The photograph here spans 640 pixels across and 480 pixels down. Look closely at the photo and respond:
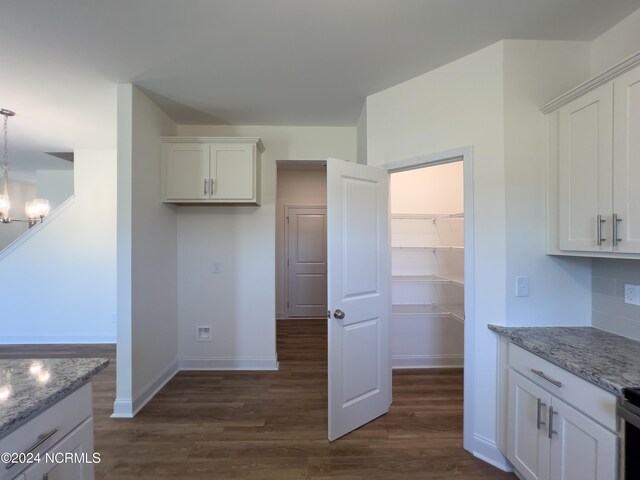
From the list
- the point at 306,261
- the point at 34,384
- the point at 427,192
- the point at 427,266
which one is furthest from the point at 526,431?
the point at 306,261

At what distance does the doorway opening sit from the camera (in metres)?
3.30

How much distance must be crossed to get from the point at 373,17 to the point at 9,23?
215cm

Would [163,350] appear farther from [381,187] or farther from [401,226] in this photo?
[401,226]

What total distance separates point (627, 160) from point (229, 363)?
11.7ft

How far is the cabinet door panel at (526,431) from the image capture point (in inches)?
59.6

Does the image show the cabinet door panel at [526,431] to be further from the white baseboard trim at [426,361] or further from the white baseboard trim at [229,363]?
the white baseboard trim at [229,363]

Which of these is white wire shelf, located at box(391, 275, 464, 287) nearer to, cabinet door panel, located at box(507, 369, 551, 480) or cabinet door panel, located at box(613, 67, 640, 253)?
cabinet door panel, located at box(507, 369, 551, 480)

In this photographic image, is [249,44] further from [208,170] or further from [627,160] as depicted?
[627,160]

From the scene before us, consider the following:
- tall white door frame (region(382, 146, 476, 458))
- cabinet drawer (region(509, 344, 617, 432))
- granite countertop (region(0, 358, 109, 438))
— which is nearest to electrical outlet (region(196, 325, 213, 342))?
granite countertop (region(0, 358, 109, 438))

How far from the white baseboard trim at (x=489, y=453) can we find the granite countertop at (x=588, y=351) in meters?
0.74

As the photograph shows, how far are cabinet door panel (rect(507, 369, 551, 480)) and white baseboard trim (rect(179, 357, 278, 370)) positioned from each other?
2288 millimetres

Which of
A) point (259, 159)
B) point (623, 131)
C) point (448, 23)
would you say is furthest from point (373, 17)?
point (259, 159)

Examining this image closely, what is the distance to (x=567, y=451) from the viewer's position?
137 cm

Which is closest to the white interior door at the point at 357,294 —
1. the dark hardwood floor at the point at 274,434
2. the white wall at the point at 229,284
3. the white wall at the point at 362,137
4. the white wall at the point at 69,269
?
the dark hardwood floor at the point at 274,434
